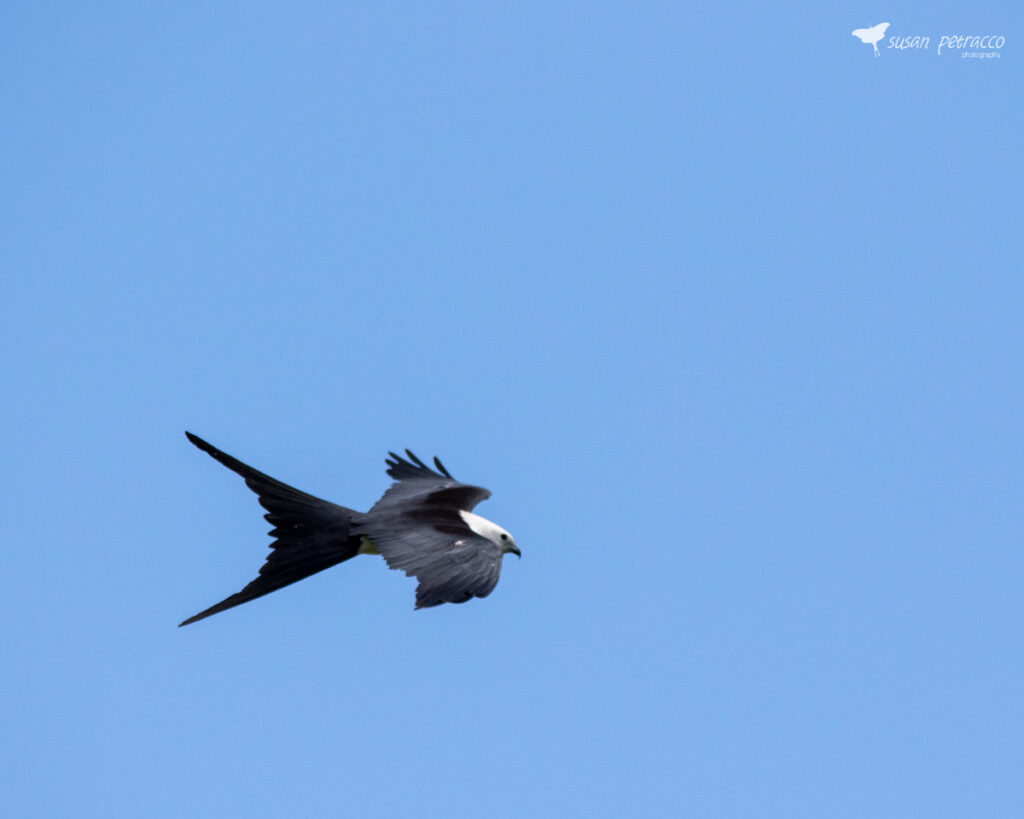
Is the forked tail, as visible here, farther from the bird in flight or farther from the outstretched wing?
the outstretched wing

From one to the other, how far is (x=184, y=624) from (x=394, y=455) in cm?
384

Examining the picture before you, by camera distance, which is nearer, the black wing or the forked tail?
the forked tail

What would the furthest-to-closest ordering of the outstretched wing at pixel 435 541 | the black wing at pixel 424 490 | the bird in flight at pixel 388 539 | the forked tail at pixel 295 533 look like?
the black wing at pixel 424 490
the forked tail at pixel 295 533
the bird in flight at pixel 388 539
the outstretched wing at pixel 435 541

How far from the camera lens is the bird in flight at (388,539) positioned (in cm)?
850

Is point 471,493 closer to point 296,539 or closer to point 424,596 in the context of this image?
point 296,539

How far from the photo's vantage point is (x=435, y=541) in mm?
9062

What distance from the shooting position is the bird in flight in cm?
850

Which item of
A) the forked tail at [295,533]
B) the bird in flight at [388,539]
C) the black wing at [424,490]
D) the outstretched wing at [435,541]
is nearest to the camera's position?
the outstretched wing at [435,541]

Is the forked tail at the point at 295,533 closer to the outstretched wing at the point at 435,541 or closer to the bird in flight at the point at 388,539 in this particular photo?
the bird in flight at the point at 388,539

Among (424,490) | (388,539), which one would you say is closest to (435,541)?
(388,539)

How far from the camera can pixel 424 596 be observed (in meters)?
8.12

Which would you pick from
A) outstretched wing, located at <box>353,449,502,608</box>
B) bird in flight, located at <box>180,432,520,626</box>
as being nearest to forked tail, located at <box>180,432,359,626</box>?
bird in flight, located at <box>180,432,520,626</box>

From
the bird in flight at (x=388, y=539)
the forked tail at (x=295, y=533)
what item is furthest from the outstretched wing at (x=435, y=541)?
the forked tail at (x=295, y=533)

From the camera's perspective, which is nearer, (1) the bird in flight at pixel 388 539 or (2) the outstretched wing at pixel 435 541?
(2) the outstretched wing at pixel 435 541
